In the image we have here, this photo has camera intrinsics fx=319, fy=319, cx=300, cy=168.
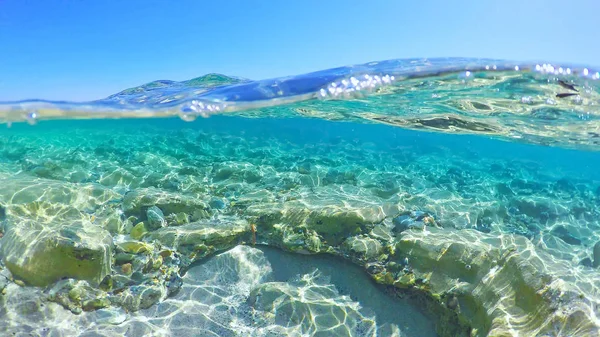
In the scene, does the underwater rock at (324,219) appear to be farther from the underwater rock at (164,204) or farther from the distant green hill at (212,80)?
the distant green hill at (212,80)

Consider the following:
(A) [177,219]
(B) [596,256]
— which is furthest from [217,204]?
(B) [596,256]

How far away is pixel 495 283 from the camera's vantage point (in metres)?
5.09

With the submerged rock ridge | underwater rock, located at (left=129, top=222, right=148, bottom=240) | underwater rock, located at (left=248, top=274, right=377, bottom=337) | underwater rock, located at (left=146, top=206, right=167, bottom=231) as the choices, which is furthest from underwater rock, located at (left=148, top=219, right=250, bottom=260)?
underwater rock, located at (left=248, top=274, right=377, bottom=337)

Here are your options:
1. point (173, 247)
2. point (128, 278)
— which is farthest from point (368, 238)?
point (128, 278)

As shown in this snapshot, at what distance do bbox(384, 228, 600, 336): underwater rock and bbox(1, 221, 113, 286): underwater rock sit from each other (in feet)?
16.0

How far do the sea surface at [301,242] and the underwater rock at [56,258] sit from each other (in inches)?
0.8

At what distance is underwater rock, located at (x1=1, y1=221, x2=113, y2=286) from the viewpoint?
202 inches

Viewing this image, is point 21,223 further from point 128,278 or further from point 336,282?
point 336,282

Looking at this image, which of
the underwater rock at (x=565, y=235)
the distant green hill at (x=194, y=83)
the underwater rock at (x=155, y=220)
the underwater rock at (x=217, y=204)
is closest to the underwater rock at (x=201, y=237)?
the underwater rock at (x=155, y=220)

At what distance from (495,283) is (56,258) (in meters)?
7.08

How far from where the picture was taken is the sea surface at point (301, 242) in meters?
4.92

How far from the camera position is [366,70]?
391 inches

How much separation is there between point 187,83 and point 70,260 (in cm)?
1066

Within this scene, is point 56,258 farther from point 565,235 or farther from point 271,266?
point 565,235
